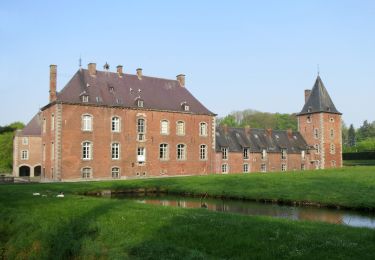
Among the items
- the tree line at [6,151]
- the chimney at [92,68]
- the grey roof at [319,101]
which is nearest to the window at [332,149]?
the grey roof at [319,101]

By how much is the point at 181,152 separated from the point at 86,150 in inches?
336

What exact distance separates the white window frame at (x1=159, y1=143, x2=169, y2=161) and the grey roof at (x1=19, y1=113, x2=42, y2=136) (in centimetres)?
1743

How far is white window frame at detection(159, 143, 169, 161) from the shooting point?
35.0 m

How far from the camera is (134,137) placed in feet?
110

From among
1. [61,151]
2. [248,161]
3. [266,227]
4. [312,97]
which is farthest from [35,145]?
[266,227]

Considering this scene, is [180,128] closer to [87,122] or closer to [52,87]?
[87,122]

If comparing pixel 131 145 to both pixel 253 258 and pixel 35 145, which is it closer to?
pixel 35 145

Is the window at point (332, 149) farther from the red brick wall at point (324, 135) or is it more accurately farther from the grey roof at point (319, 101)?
the grey roof at point (319, 101)

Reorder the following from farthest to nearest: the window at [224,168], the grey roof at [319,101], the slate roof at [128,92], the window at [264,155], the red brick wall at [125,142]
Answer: the grey roof at [319,101] < the window at [264,155] < the window at [224,168] < the slate roof at [128,92] < the red brick wall at [125,142]

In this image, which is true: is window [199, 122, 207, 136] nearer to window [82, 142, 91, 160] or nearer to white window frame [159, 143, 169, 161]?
white window frame [159, 143, 169, 161]

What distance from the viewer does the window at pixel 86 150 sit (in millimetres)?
31297

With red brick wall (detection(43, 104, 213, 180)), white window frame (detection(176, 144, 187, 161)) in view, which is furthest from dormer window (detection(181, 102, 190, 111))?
white window frame (detection(176, 144, 187, 161))

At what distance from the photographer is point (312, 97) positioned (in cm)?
4759

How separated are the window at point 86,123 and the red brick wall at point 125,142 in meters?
0.31
